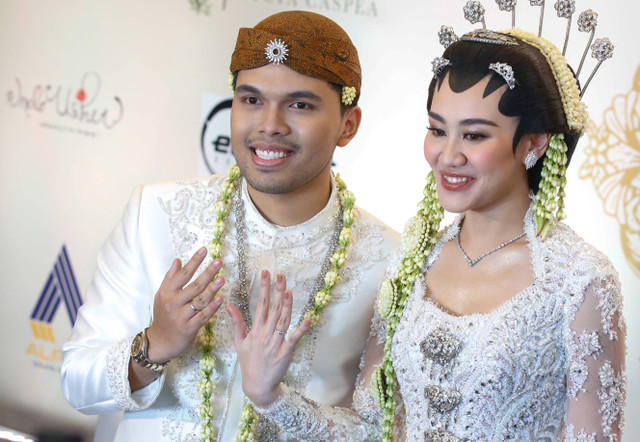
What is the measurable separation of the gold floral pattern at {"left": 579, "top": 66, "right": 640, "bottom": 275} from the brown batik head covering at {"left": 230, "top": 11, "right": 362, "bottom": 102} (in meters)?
1.38

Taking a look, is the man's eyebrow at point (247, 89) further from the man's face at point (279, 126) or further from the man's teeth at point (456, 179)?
the man's teeth at point (456, 179)

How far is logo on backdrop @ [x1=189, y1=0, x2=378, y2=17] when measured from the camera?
373 cm

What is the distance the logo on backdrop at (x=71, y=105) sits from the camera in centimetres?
407

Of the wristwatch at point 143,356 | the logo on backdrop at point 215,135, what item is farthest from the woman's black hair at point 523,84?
the logo on backdrop at point 215,135

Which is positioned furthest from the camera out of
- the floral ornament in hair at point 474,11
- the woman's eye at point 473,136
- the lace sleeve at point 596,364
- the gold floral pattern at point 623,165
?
the gold floral pattern at point 623,165

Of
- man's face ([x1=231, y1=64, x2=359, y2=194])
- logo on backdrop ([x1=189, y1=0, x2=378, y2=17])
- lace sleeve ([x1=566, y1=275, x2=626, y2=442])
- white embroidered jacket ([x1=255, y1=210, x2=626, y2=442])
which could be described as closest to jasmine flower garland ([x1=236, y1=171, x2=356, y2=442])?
man's face ([x1=231, y1=64, x2=359, y2=194])

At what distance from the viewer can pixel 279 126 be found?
7.33ft

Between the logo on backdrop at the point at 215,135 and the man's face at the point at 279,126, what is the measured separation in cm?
167

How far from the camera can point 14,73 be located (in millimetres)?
4188

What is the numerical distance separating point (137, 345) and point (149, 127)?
2016 millimetres

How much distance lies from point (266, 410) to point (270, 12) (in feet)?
7.67

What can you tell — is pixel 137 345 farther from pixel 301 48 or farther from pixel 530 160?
pixel 530 160

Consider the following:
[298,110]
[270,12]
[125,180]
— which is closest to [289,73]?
[298,110]

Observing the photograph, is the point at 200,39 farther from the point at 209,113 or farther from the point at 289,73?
the point at 289,73
